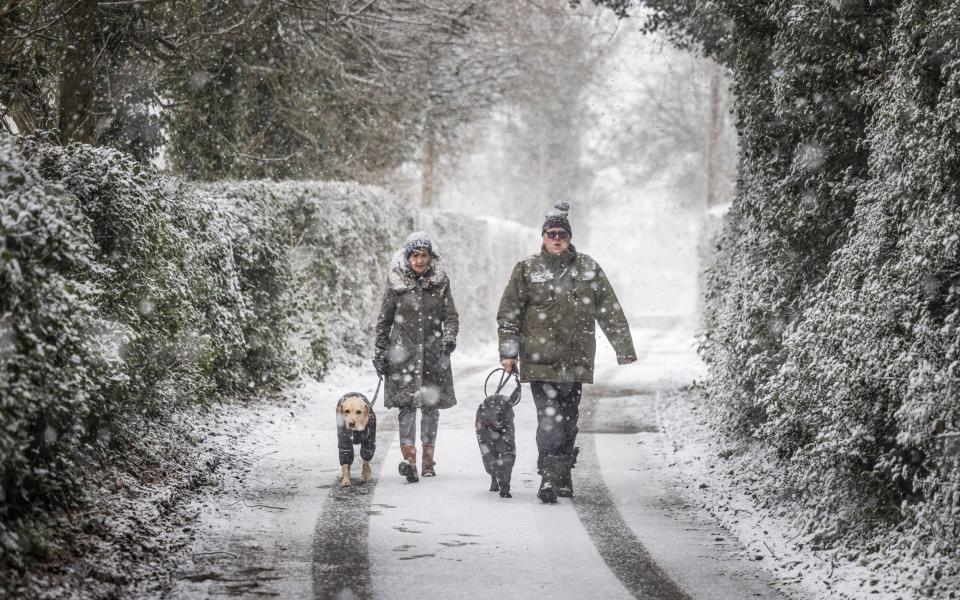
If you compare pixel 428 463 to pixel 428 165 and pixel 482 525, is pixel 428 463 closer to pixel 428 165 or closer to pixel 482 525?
pixel 482 525

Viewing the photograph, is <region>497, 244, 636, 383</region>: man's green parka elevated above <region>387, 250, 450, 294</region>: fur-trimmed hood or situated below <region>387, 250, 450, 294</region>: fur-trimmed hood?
below

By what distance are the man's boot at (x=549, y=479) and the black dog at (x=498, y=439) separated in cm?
26

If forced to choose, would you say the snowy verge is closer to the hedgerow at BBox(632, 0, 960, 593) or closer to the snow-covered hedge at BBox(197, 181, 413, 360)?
the hedgerow at BBox(632, 0, 960, 593)

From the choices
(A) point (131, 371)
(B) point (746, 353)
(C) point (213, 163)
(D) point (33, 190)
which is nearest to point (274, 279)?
(C) point (213, 163)

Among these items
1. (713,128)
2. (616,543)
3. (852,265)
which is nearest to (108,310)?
(616,543)

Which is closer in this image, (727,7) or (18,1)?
(18,1)

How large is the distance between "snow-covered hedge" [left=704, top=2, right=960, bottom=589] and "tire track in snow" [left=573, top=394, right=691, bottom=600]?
1180mm

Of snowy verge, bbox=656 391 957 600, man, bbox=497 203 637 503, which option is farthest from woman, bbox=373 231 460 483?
snowy verge, bbox=656 391 957 600

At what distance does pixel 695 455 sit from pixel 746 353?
145 centimetres

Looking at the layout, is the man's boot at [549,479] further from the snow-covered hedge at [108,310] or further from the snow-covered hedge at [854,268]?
the snow-covered hedge at [108,310]

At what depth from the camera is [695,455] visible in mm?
9133

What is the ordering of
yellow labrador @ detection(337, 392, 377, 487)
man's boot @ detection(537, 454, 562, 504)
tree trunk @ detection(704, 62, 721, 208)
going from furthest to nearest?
tree trunk @ detection(704, 62, 721, 208), yellow labrador @ detection(337, 392, 377, 487), man's boot @ detection(537, 454, 562, 504)

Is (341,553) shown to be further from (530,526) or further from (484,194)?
(484,194)

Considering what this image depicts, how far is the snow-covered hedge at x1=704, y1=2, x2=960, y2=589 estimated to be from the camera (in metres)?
5.11
